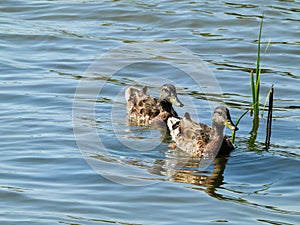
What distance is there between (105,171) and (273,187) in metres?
1.70

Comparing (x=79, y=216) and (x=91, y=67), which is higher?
(x=91, y=67)

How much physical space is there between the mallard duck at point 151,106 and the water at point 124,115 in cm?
24

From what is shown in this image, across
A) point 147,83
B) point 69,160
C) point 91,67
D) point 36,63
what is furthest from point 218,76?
point 69,160

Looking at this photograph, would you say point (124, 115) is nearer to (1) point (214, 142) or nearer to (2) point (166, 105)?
(2) point (166, 105)

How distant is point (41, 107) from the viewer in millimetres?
10422

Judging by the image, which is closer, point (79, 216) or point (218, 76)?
point (79, 216)

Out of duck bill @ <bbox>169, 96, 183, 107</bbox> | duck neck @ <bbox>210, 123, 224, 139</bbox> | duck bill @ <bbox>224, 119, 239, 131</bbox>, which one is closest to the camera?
duck bill @ <bbox>224, 119, 239, 131</bbox>

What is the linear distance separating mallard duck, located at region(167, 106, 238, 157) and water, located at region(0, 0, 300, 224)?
0.17m

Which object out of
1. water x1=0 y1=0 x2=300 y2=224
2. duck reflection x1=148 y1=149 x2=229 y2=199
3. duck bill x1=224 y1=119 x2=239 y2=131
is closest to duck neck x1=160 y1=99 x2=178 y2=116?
water x1=0 y1=0 x2=300 y2=224

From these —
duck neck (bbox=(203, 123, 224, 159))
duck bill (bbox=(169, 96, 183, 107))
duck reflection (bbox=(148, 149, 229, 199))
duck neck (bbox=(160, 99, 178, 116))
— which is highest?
duck bill (bbox=(169, 96, 183, 107))

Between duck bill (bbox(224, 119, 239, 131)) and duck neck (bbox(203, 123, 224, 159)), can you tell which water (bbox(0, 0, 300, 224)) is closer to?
duck neck (bbox(203, 123, 224, 159))

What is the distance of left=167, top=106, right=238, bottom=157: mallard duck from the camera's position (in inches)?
349

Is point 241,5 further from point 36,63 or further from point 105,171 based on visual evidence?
point 105,171

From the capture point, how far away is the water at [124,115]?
7164 millimetres
